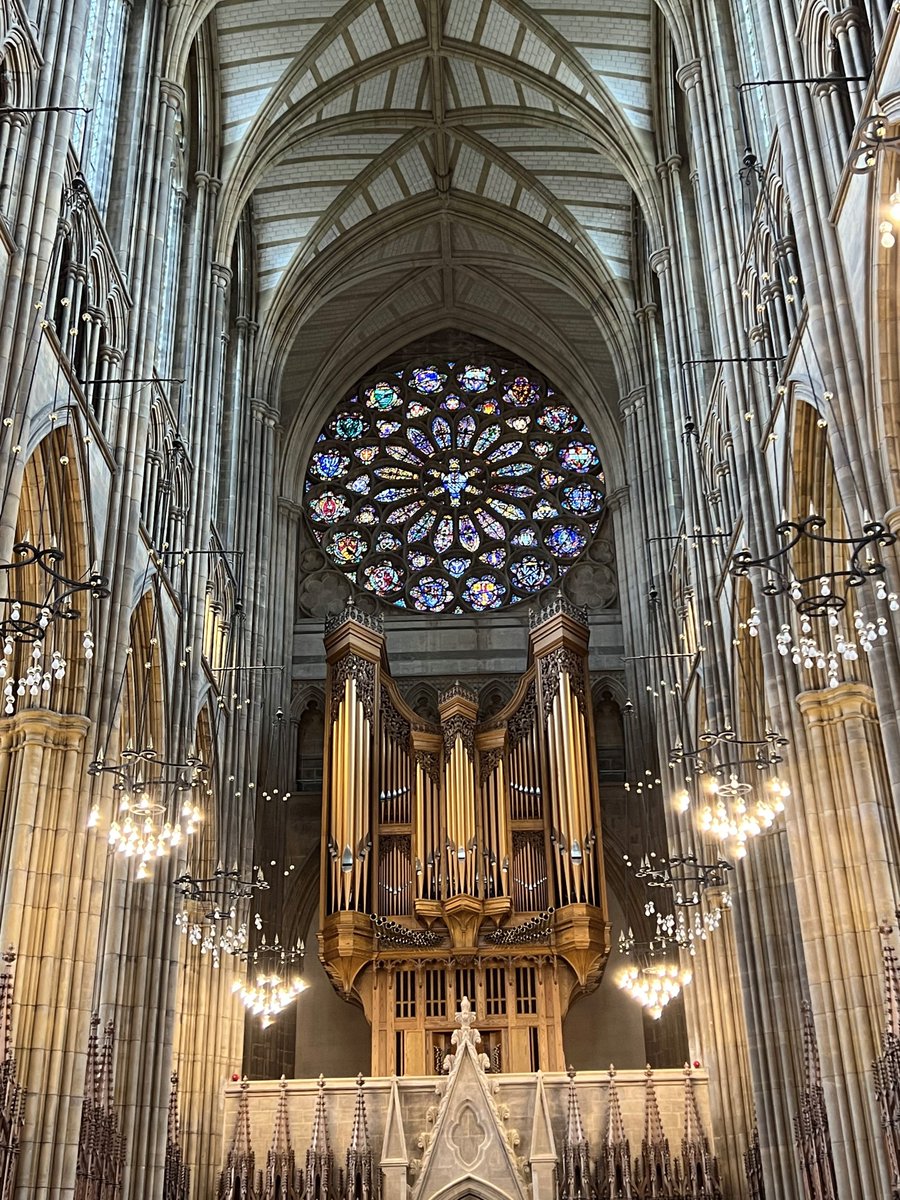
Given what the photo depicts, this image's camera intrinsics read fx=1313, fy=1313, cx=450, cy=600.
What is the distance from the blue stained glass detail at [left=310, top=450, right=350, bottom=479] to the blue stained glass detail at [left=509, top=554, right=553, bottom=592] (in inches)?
210

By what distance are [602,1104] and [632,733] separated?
1004 cm

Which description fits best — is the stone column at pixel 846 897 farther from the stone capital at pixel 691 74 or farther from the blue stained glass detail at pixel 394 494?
the blue stained glass detail at pixel 394 494

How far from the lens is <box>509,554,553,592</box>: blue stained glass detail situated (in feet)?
110

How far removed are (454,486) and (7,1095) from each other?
74.9 feet

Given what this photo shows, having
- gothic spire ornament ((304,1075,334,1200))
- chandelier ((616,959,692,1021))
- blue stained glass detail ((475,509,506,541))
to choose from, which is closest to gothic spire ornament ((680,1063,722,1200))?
chandelier ((616,959,692,1021))

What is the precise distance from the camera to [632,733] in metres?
30.2

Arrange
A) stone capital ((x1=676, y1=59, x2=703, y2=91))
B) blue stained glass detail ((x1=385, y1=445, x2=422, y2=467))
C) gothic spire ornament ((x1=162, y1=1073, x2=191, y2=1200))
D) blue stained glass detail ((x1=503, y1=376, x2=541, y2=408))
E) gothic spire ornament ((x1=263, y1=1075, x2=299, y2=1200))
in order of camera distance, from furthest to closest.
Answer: blue stained glass detail ((x1=503, y1=376, x2=541, y2=408))
blue stained glass detail ((x1=385, y1=445, x2=422, y2=467))
stone capital ((x1=676, y1=59, x2=703, y2=91))
gothic spire ornament ((x1=263, y1=1075, x2=299, y2=1200))
gothic spire ornament ((x1=162, y1=1073, x2=191, y2=1200))

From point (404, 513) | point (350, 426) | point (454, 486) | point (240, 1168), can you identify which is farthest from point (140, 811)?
point (350, 426)

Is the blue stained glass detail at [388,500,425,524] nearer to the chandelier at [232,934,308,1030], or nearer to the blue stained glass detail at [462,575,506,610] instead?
the blue stained glass detail at [462,575,506,610]

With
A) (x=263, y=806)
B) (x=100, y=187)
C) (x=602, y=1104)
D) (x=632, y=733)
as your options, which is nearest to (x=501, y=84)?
(x=100, y=187)

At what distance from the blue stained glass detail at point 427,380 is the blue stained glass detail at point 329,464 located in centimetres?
294

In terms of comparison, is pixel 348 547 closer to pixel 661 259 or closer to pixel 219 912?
pixel 661 259

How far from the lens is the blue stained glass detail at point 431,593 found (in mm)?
33406

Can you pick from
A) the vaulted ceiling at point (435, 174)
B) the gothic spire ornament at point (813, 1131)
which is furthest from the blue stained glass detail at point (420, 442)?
the gothic spire ornament at point (813, 1131)
